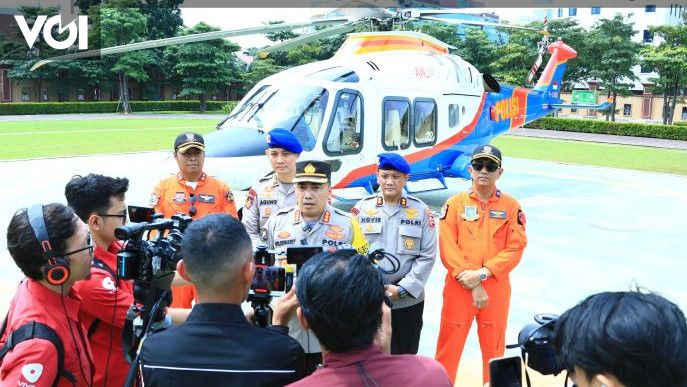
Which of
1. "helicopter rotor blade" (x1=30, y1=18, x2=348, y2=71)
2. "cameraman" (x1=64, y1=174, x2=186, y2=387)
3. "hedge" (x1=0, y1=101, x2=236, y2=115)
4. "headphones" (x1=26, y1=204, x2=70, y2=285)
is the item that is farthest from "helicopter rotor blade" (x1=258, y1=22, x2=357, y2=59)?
"hedge" (x1=0, y1=101, x2=236, y2=115)

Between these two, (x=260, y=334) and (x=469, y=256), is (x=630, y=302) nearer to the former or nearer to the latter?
(x=260, y=334)

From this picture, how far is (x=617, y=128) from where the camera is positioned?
29.2 m

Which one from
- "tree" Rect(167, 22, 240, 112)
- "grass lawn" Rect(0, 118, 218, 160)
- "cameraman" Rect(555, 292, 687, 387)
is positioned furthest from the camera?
"tree" Rect(167, 22, 240, 112)

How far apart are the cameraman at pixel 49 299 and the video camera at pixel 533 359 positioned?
131cm

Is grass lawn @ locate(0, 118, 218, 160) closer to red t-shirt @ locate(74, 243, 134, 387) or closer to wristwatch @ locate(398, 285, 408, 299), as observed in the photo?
wristwatch @ locate(398, 285, 408, 299)

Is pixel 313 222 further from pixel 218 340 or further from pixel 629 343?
pixel 629 343

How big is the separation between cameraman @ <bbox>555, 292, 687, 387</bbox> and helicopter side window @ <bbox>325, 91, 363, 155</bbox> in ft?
24.8

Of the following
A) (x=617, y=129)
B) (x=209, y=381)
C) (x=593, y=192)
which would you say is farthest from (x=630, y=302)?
(x=617, y=129)

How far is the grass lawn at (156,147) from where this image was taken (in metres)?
17.7

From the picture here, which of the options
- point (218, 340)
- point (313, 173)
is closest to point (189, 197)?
point (313, 173)

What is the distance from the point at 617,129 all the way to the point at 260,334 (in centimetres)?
3021

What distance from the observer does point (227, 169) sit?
8352mm

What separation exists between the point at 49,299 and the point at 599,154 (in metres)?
20.5

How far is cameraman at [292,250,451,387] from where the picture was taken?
1.66m
